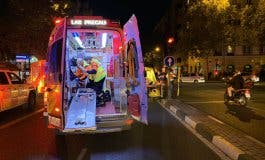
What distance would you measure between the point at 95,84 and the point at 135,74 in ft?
9.64

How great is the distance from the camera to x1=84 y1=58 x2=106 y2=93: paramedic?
13.9 m

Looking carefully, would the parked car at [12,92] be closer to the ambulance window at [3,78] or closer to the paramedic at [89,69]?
the ambulance window at [3,78]

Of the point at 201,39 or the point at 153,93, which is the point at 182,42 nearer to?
the point at 201,39

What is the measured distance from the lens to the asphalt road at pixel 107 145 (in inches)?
367

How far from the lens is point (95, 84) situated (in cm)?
1394

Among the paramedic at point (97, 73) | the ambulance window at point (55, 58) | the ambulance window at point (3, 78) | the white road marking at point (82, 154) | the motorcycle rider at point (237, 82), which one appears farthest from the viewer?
the motorcycle rider at point (237, 82)

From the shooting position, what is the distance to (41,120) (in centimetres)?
1591

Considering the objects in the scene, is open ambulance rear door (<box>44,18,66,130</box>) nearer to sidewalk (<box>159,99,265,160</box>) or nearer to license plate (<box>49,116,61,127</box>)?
license plate (<box>49,116,61,127</box>)

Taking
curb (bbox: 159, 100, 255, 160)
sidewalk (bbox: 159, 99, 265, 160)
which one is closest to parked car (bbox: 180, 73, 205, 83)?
curb (bbox: 159, 100, 255, 160)

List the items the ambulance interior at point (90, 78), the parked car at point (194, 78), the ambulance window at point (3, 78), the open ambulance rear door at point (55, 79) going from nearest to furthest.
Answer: the open ambulance rear door at point (55, 79) < the ambulance interior at point (90, 78) < the ambulance window at point (3, 78) < the parked car at point (194, 78)

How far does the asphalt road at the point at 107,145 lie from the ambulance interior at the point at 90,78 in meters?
0.68

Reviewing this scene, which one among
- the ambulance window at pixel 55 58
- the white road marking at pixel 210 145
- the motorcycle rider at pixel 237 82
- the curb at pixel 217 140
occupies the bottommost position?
the white road marking at pixel 210 145

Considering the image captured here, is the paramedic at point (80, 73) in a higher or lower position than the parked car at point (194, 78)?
higher

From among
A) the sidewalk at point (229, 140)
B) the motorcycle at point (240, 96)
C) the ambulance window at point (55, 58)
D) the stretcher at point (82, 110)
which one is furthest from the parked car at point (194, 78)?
the ambulance window at point (55, 58)
